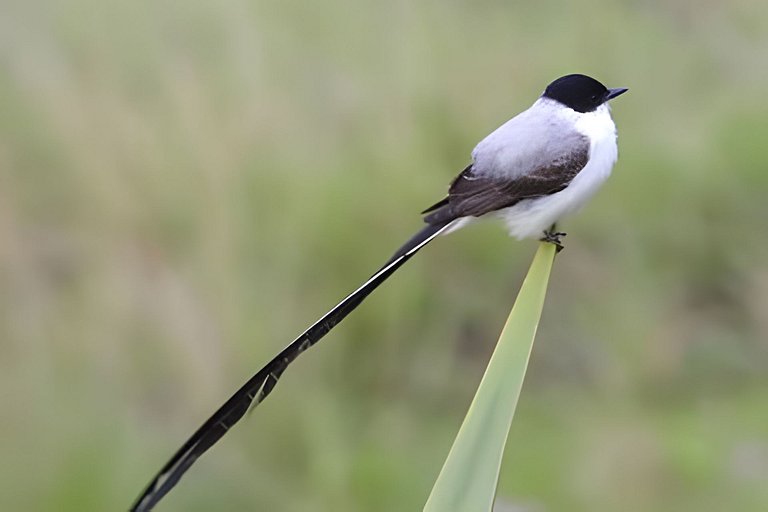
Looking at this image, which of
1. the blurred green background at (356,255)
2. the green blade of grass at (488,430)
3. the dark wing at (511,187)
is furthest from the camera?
the blurred green background at (356,255)

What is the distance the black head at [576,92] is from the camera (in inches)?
25.8

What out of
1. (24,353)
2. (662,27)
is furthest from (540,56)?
(24,353)

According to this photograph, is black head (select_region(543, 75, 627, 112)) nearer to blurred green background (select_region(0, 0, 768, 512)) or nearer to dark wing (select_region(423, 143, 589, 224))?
dark wing (select_region(423, 143, 589, 224))

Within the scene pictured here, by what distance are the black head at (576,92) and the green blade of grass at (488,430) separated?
27cm

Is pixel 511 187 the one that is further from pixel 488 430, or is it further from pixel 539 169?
pixel 488 430

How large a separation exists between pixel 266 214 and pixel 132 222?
193 mm

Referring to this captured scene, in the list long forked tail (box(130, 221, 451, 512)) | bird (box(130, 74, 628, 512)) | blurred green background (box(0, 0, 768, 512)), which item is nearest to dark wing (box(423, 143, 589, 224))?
bird (box(130, 74, 628, 512))

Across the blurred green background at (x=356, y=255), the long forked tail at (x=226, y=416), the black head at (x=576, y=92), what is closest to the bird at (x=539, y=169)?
the black head at (x=576, y=92)

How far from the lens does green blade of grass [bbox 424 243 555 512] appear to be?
0.42 meters

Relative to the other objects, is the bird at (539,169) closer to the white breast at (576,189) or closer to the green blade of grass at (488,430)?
the white breast at (576,189)

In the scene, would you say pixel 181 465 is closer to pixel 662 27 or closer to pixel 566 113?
pixel 566 113

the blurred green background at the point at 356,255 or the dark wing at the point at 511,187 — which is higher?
the blurred green background at the point at 356,255

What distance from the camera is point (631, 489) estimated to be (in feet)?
3.88

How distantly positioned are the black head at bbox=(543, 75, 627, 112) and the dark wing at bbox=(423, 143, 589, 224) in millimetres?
40
